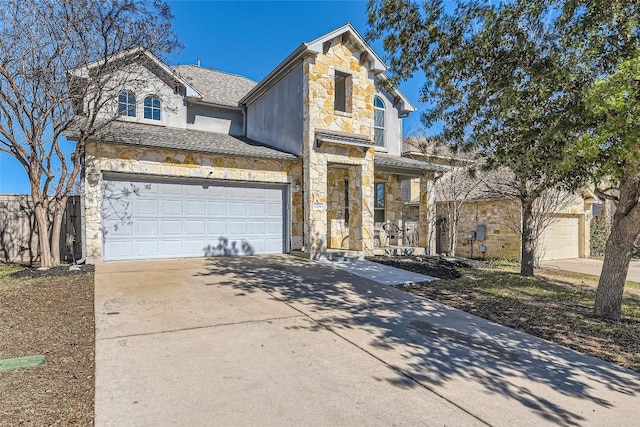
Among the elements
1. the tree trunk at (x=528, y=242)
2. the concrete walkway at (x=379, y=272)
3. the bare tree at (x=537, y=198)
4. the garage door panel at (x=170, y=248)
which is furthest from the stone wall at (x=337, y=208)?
the tree trunk at (x=528, y=242)

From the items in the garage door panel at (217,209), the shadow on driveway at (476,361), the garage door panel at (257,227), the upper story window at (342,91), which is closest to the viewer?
the shadow on driveway at (476,361)

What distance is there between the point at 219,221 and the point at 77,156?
4086 millimetres

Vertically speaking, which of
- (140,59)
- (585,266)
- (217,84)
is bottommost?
(585,266)

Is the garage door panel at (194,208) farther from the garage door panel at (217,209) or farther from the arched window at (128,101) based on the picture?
the arched window at (128,101)

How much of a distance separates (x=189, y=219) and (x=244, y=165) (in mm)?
2393

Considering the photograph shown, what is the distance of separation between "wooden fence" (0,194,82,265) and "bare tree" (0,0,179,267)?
1.23m

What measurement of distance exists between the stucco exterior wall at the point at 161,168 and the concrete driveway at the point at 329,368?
13.1 ft

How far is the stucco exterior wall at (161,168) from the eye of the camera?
31.2 ft

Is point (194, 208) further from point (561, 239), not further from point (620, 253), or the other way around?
A: point (561, 239)

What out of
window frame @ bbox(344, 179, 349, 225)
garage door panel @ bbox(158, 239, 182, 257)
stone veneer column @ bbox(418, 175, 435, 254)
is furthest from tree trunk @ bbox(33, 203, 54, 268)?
stone veneer column @ bbox(418, 175, 435, 254)

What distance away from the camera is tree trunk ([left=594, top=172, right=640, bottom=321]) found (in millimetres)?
6078

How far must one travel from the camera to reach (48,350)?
13.3ft

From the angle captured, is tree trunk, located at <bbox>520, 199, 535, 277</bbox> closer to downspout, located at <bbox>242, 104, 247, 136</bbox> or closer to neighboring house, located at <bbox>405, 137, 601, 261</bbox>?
neighboring house, located at <bbox>405, 137, 601, 261</bbox>

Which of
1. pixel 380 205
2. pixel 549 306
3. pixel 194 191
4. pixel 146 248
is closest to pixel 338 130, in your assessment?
pixel 194 191
